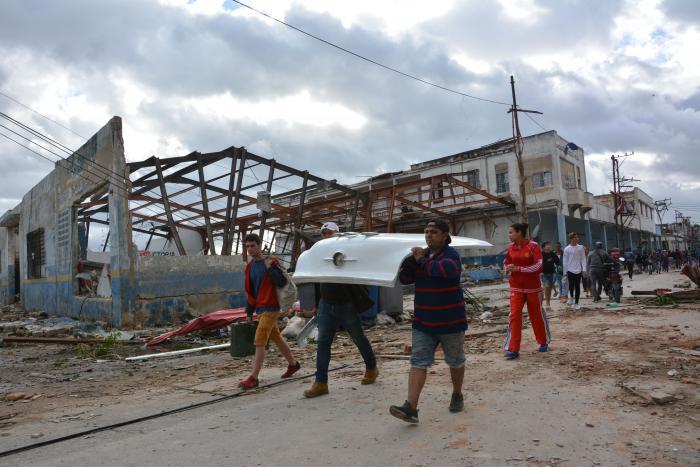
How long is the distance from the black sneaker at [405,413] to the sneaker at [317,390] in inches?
49.7

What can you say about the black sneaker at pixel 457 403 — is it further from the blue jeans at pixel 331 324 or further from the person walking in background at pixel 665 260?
the person walking in background at pixel 665 260

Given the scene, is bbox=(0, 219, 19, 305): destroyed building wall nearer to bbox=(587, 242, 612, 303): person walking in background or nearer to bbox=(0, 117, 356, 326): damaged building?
bbox=(0, 117, 356, 326): damaged building

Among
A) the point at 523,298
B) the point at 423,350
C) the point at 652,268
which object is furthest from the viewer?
the point at 652,268

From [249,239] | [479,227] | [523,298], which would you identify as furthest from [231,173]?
[479,227]

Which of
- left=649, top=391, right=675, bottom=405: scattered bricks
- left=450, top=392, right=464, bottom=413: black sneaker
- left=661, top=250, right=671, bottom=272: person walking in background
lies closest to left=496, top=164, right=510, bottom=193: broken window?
left=661, top=250, right=671, bottom=272: person walking in background

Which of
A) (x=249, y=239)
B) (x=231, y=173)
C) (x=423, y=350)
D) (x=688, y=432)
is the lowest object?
(x=688, y=432)

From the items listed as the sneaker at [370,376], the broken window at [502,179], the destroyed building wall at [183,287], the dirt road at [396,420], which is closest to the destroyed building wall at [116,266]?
the destroyed building wall at [183,287]

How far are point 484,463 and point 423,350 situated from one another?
0.99 metres

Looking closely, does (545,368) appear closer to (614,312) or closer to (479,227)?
(614,312)

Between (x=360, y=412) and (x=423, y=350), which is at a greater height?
(x=423, y=350)

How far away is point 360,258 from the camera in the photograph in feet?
14.6

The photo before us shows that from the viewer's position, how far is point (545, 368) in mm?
5305

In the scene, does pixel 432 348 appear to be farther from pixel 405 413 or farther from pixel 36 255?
pixel 36 255

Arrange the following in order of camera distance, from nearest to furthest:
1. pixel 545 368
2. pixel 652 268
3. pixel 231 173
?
pixel 545 368
pixel 231 173
pixel 652 268
